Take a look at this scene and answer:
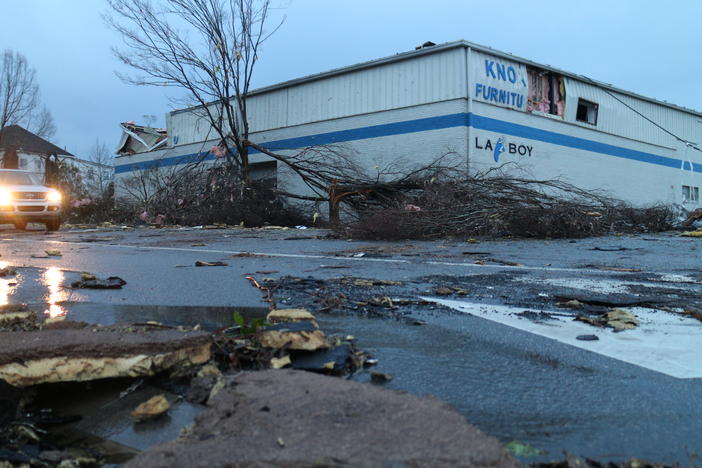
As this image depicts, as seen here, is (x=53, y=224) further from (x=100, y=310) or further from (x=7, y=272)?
(x=100, y=310)

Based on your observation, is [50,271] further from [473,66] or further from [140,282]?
[473,66]

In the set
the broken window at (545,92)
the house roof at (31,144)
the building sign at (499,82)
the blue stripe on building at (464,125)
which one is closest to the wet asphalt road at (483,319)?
the blue stripe on building at (464,125)

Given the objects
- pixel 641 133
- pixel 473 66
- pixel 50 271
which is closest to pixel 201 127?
pixel 473 66

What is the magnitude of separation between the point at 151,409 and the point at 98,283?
3.00m

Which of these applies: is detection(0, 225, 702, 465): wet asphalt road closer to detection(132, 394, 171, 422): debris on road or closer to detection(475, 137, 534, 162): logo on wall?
detection(132, 394, 171, 422): debris on road

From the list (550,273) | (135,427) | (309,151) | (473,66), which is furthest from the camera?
(309,151)

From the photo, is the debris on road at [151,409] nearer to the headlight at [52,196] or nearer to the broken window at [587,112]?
the headlight at [52,196]

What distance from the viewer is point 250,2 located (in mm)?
20750

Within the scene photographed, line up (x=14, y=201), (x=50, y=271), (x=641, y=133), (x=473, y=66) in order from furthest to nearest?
(x=641, y=133) → (x=473, y=66) → (x=14, y=201) → (x=50, y=271)

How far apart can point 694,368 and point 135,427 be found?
1.96 m

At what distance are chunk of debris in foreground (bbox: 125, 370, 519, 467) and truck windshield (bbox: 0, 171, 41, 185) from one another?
57.0ft

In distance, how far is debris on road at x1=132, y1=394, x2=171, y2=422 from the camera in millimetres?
1644

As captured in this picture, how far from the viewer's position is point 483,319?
2.92 m

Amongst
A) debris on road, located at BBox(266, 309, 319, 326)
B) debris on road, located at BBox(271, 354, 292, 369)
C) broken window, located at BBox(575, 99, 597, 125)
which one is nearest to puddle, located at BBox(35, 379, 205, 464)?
debris on road, located at BBox(271, 354, 292, 369)
